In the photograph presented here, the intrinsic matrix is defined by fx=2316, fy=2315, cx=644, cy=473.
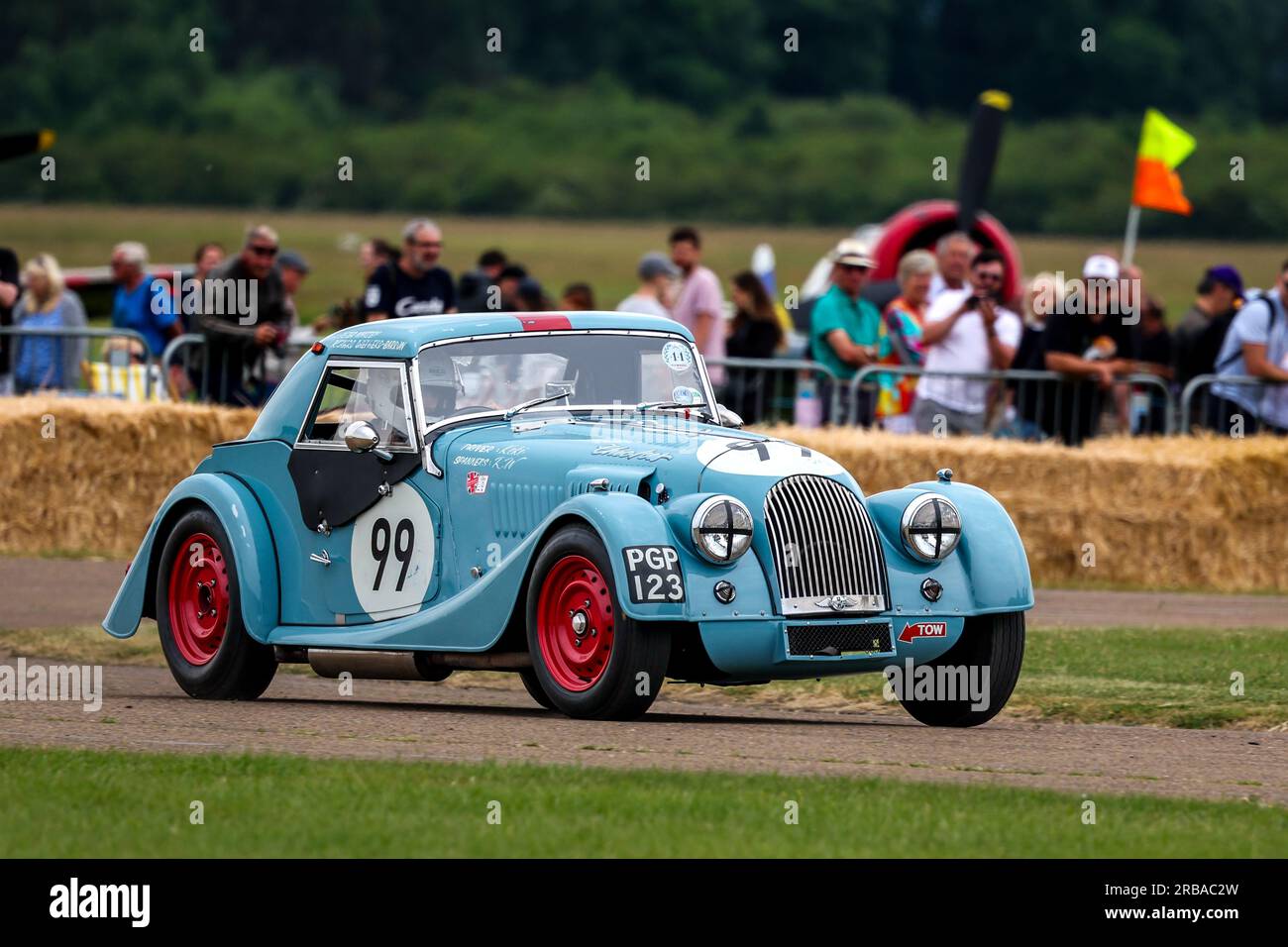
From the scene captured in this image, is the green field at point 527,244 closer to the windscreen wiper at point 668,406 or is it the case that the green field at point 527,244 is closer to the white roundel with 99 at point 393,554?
the windscreen wiper at point 668,406

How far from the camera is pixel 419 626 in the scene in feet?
31.1

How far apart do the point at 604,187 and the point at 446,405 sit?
55871 mm

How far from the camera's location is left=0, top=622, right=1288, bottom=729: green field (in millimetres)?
9758

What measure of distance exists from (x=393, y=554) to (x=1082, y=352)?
7.43 metres

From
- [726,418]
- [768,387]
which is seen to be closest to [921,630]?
[726,418]

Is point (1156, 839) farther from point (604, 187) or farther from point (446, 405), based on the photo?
point (604, 187)

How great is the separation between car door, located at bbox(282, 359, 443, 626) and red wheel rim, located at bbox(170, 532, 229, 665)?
38 centimetres

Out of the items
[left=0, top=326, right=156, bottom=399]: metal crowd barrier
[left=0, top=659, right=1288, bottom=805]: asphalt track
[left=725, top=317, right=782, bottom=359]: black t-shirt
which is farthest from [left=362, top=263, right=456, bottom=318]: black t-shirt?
[left=0, top=659, right=1288, bottom=805]: asphalt track

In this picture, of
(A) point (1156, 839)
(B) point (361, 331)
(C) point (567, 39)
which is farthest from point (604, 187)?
(A) point (1156, 839)

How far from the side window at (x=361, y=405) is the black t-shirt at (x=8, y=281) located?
7700 millimetres

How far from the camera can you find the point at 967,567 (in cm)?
930

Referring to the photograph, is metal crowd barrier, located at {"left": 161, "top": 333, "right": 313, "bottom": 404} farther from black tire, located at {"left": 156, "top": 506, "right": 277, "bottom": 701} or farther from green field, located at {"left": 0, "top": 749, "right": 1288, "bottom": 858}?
green field, located at {"left": 0, "top": 749, "right": 1288, "bottom": 858}

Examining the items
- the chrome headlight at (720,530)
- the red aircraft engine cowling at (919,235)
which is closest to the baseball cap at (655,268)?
the chrome headlight at (720,530)

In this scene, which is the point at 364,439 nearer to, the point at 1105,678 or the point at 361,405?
the point at 361,405
